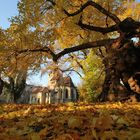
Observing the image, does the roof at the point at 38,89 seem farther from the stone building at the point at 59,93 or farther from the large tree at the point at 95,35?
the large tree at the point at 95,35

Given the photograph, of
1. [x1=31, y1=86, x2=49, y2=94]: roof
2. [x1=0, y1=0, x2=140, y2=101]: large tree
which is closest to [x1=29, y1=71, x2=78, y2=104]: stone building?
[x1=31, y1=86, x2=49, y2=94]: roof

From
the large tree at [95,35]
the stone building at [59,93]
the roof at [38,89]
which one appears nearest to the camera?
the large tree at [95,35]

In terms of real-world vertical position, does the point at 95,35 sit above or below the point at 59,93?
below

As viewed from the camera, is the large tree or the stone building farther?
the stone building

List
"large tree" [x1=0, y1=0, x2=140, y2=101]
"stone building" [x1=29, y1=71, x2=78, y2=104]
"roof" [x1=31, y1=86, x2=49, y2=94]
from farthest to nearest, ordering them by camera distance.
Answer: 1. "roof" [x1=31, y1=86, x2=49, y2=94]
2. "stone building" [x1=29, y1=71, x2=78, y2=104]
3. "large tree" [x1=0, y1=0, x2=140, y2=101]

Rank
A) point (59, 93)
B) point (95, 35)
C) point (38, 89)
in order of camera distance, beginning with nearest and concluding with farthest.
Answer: point (95, 35) → point (59, 93) → point (38, 89)

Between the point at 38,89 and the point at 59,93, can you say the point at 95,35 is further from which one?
the point at 38,89

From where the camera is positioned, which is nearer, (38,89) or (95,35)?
(95,35)

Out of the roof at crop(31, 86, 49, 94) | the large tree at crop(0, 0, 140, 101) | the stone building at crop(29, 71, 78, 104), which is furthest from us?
the roof at crop(31, 86, 49, 94)

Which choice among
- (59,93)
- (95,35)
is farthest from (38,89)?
(95,35)

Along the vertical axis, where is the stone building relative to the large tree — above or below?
above

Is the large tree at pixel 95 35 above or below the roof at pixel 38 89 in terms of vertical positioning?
below

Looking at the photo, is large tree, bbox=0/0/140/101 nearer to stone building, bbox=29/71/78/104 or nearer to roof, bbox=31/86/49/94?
stone building, bbox=29/71/78/104

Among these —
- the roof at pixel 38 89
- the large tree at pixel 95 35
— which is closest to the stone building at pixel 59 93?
the roof at pixel 38 89
